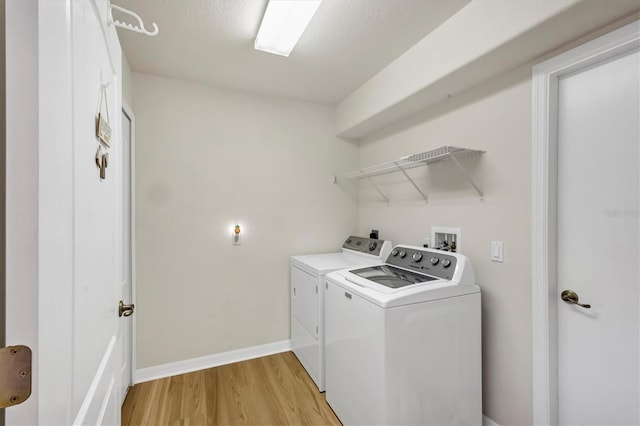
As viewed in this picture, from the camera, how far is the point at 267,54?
2016mm

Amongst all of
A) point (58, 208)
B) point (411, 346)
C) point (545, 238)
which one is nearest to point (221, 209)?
point (411, 346)

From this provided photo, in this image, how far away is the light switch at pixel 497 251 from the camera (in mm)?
1658

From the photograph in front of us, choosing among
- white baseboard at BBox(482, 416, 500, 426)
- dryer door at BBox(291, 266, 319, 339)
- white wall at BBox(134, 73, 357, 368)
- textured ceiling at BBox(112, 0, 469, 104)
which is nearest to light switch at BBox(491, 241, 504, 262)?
white baseboard at BBox(482, 416, 500, 426)

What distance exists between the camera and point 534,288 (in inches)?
58.6

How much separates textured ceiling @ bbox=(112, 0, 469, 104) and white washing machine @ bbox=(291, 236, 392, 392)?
150cm

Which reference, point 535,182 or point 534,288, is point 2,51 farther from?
point 534,288

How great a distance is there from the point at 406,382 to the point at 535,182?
125 cm

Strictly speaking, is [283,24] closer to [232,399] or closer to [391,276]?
[391,276]

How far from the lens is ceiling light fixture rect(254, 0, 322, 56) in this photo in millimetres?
1493

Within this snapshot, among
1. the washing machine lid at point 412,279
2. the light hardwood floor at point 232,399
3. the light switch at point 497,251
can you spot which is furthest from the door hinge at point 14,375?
the light switch at point 497,251

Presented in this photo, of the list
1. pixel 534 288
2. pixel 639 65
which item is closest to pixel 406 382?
pixel 534 288

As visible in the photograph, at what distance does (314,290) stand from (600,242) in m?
1.70

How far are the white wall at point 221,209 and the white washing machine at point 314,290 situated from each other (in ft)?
0.67

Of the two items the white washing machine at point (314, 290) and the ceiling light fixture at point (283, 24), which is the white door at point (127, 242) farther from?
the white washing machine at point (314, 290)
